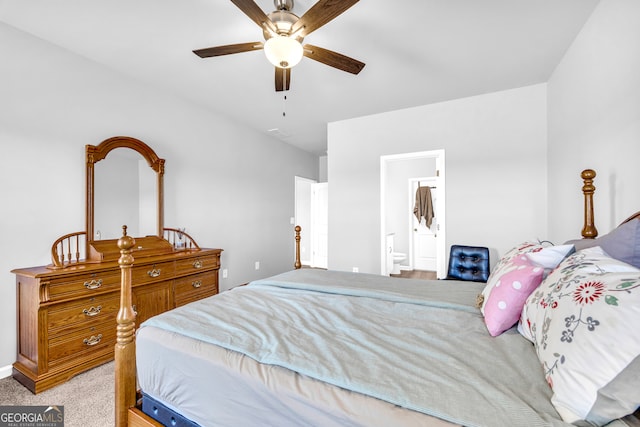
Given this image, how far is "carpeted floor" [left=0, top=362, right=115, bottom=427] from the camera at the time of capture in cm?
166

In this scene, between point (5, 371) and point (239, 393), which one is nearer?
point (239, 393)

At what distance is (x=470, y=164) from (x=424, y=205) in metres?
2.67

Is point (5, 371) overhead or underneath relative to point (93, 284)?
underneath

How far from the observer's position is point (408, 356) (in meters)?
0.98

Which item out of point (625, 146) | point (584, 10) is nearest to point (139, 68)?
point (584, 10)

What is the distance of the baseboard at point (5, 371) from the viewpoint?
2025 mm

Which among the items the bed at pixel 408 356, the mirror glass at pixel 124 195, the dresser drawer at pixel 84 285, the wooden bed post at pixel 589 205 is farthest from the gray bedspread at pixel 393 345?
the mirror glass at pixel 124 195

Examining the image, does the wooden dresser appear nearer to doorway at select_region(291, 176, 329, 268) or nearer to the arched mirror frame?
the arched mirror frame

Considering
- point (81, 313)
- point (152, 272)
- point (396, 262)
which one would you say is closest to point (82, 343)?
point (81, 313)

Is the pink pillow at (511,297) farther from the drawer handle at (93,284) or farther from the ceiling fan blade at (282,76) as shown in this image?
the drawer handle at (93,284)

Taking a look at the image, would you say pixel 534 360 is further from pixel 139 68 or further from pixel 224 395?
pixel 139 68

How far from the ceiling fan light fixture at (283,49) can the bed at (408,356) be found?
1.31 meters

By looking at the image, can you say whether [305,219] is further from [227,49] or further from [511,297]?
[511,297]

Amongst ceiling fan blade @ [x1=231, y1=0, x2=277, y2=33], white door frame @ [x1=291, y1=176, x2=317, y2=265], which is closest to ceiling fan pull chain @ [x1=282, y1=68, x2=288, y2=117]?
ceiling fan blade @ [x1=231, y1=0, x2=277, y2=33]
